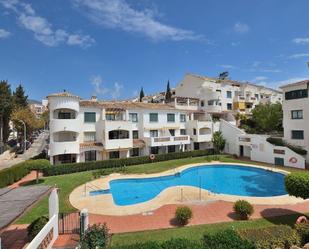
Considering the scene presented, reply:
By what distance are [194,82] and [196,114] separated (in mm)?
9656

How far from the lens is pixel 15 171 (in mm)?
26281

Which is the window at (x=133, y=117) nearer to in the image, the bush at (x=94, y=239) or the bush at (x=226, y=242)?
the bush at (x=94, y=239)

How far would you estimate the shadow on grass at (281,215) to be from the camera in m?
14.3

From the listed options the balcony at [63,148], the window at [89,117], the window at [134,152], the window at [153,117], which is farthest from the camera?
the window at [153,117]

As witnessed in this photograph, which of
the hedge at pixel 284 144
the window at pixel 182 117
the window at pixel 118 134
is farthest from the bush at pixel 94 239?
the window at pixel 182 117

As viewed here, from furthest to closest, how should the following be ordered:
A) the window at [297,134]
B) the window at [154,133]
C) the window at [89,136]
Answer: the window at [154,133]
the window at [89,136]
the window at [297,134]

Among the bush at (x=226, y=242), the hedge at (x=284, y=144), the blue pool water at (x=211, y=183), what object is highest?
the hedge at (x=284, y=144)

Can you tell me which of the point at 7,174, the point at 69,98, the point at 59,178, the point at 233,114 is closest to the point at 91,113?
the point at 69,98

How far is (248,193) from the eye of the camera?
2283 cm

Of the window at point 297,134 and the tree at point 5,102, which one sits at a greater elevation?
the tree at point 5,102

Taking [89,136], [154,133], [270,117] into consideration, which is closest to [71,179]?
[89,136]

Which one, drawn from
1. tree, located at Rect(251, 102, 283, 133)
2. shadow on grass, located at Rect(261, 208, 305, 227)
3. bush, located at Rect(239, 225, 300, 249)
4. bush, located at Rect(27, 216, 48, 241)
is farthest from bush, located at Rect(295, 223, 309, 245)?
tree, located at Rect(251, 102, 283, 133)

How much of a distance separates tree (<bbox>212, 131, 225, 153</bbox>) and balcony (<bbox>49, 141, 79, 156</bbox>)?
85.8 feet

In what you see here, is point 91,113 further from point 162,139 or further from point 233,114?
point 233,114
